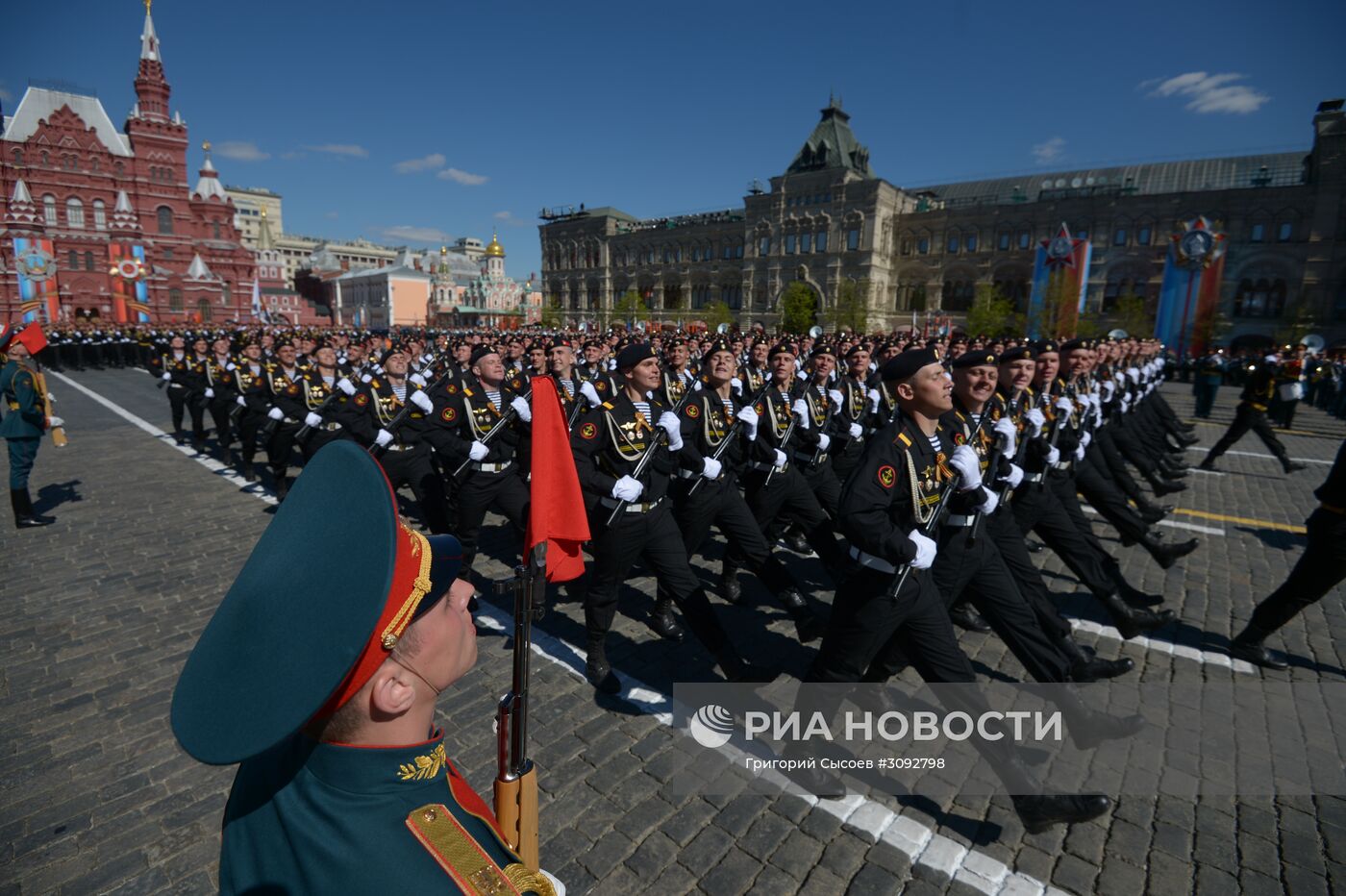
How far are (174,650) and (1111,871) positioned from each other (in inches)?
255

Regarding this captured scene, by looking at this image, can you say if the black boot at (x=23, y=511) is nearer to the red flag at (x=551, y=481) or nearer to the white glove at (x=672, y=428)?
the white glove at (x=672, y=428)

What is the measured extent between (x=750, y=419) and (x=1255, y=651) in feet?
14.6

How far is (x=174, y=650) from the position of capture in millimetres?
5105

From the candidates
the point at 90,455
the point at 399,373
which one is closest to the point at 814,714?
the point at 399,373

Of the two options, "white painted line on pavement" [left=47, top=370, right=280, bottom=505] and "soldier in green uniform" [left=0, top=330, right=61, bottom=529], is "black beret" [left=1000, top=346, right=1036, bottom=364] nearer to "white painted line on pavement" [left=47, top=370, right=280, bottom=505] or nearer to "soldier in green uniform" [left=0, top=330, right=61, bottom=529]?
"white painted line on pavement" [left=47, top=370, right=280, bottom=505]

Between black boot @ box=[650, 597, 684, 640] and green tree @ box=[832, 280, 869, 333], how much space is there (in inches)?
2031

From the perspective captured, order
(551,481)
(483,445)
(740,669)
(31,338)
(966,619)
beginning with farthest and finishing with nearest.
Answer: (31,338) < (483,445) < (966,619) < (740,669) < (551,481)

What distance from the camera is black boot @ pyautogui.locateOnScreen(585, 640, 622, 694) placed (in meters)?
4.64

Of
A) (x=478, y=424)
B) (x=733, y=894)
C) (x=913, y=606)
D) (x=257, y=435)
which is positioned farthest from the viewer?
(x=257, y=435)

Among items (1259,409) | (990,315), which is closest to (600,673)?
(1259,409)

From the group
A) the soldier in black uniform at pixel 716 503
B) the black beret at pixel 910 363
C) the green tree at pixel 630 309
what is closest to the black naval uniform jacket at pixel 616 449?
the soldier in black uniform at pixel 716 503

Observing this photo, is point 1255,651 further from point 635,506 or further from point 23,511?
point 23,511

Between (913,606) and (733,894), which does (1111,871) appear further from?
(733,894)

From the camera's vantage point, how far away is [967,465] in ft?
11.8
